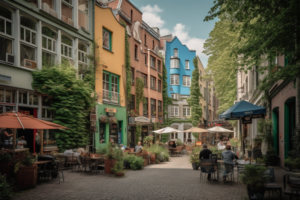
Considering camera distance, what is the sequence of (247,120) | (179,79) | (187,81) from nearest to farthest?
1. (247,120)
2. (179,79)
3. (187,81)

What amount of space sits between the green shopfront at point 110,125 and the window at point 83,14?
19.6 feet

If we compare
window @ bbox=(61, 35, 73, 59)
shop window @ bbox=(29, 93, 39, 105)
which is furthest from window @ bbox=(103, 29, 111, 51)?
shop window @ bbox=(29, 93, 39, 105)

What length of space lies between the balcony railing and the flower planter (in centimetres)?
1288

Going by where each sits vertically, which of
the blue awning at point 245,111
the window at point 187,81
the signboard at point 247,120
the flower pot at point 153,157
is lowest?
the flower pot at point 153,157

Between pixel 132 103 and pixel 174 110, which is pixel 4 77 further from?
pixel 174 110

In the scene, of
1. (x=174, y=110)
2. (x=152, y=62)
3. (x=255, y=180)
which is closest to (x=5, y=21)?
(x=255, y=180)

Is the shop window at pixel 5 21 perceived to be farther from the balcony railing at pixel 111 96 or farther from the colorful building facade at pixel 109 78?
the balcony railing at pixel 111 96

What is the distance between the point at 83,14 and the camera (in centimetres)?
1986

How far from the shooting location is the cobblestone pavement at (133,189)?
8.30 meters

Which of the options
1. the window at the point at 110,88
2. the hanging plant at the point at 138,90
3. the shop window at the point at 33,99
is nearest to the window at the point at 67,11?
the window at the point at 110,88

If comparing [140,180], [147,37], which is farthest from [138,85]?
[140,180]

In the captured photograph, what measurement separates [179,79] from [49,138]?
30138 millimetres

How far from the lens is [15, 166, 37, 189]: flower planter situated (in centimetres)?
898

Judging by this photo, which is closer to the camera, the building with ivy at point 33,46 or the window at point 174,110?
the building with ivy at point 33,46
